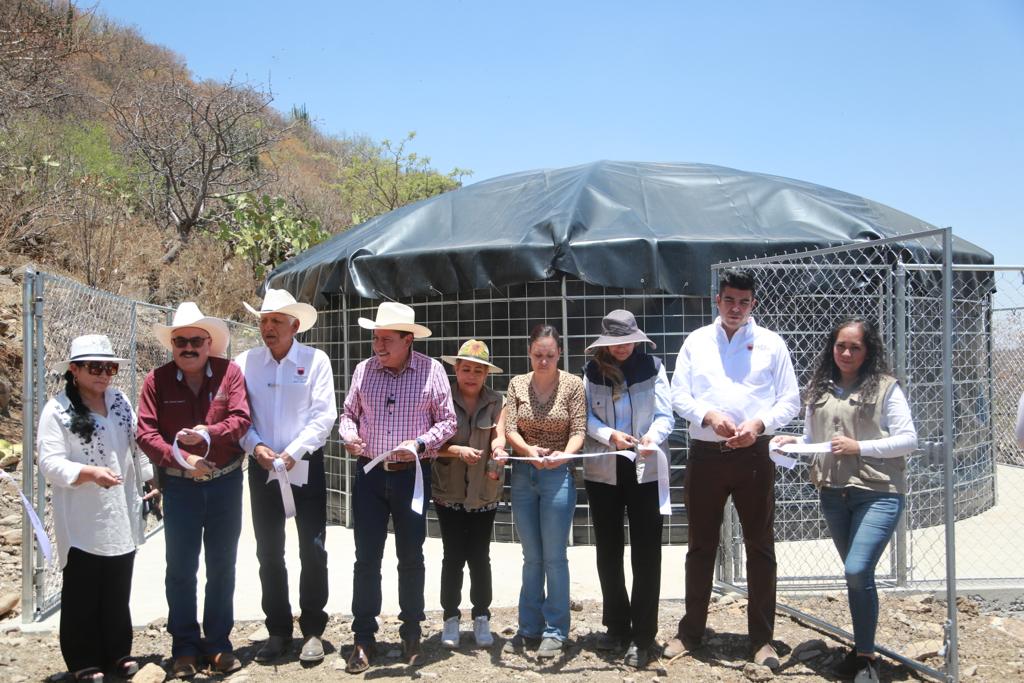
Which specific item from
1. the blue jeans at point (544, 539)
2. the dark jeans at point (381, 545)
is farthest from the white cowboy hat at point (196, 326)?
the blue jeans at point (544, 539)

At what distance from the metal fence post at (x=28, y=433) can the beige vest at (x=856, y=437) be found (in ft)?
14.4

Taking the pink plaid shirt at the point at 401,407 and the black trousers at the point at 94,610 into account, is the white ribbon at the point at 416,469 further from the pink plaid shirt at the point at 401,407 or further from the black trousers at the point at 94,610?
the black trousers at the point at 94,610

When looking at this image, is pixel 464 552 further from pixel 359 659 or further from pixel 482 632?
pixel 359 659

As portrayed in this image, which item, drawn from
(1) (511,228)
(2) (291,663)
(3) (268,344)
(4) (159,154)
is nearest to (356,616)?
(2) (291,663)

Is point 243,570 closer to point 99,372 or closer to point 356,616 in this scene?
point 356,616

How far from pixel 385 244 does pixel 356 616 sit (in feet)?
12.8

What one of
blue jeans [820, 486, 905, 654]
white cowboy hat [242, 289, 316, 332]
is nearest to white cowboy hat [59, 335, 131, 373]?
white cowboy hat [242, 289, 316, 332]

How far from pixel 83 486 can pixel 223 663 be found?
1166mm

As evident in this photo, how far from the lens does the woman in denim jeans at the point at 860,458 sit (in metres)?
4.22

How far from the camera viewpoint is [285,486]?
15.0ft

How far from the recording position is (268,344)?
479cm

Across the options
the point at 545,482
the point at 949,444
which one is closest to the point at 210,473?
the point at 545,482

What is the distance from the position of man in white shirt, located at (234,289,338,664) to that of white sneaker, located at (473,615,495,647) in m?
0.86

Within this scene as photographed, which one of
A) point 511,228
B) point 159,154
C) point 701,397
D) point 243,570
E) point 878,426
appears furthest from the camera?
point 159,154
